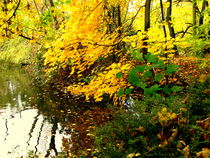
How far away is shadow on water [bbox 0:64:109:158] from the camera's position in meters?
5.52

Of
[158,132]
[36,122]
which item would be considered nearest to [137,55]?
[158,132]

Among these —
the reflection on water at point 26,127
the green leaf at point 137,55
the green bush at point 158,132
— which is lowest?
the reflection on water at point 26,127

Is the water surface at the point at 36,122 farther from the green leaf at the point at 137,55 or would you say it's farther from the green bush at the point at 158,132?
the green leaf at the point at 137,55

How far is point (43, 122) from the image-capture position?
23.7 feet

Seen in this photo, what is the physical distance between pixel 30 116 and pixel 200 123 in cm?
664

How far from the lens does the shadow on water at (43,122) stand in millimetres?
5516

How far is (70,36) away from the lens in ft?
17.8

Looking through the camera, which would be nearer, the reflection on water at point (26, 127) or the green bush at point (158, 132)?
the green bush at point (158, 132)

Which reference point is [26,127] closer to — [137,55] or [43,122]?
[43,122]

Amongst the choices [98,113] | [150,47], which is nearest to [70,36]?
[150,47]

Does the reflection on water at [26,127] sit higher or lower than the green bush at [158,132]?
lower

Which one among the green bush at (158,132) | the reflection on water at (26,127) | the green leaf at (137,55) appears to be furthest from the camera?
the reflection on water at (26,127)

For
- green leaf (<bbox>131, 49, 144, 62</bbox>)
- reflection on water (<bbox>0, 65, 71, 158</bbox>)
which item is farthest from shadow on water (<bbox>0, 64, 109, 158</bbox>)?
green leaf (<bbox>131, 49, 144, 62</bbox>)

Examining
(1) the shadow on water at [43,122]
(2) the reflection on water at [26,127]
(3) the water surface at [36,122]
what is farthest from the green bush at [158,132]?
(2) the reflection on water at [26,127]
